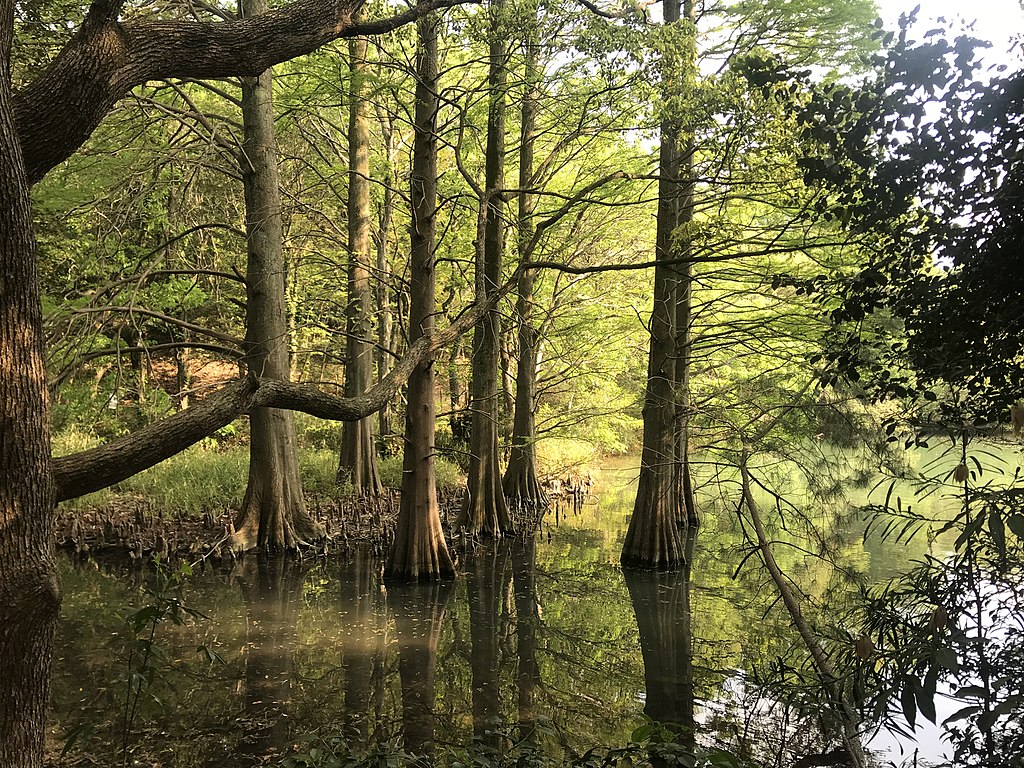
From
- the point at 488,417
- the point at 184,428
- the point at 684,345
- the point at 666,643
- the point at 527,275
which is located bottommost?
the point at 666,643

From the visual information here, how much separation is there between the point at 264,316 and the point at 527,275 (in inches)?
212

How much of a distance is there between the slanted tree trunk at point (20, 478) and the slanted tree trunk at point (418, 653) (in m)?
1.55

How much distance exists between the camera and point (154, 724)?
16.1 ft

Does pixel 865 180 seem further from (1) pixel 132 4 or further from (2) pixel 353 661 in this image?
(1) pixel 132 4

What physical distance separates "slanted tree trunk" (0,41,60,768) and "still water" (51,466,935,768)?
361 millimetres

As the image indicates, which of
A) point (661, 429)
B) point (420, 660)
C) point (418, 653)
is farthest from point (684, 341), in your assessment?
point (420, 660)

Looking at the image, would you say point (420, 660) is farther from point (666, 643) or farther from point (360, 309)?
point (360, 309)

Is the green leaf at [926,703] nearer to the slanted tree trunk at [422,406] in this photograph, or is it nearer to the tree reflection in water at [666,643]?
the tree reflection in water at [666,643]

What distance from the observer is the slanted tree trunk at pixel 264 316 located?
9.79m

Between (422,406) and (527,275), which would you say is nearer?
(422,406)

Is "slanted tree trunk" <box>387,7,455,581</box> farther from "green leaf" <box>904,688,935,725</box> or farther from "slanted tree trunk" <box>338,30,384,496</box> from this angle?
"green leaf" <box>904,688,935,725</box>

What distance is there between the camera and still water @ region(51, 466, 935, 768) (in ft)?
15.9

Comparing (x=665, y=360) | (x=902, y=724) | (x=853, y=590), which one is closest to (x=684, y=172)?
(x=665, y=360)

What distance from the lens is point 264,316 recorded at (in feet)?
32.8
